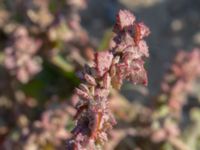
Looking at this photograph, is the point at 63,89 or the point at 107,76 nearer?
the point at 107,76

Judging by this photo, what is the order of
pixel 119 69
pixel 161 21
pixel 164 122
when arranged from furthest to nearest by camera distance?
pixel 161 21, pixel 164 122, pixel 119 69

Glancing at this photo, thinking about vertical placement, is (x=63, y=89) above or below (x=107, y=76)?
above

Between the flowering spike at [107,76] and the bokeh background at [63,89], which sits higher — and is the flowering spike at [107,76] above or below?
below

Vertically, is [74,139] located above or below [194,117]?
below

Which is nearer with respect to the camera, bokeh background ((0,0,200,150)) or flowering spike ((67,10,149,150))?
flowering spike ((67,10,149,150))

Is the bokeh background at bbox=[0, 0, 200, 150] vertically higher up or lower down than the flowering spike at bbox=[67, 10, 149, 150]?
higher up

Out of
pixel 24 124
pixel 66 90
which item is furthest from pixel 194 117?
pixel 24 124

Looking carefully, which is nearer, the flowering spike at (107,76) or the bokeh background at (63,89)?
the flowering spike at (107,76)

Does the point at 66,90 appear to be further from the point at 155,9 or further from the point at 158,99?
the point at 155,9
